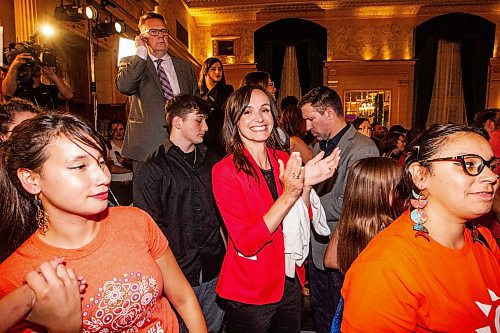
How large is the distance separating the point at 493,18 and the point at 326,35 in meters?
4.71

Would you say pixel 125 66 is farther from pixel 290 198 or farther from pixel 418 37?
pixel 418 37

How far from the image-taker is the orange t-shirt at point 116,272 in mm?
1132

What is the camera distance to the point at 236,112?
194 centimetres

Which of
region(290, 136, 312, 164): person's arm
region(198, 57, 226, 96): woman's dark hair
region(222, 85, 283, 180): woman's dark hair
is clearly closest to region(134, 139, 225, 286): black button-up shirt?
region(222, 85, 283, 180): woman's dark hair

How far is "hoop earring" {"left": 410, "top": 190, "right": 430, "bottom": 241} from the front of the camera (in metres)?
1.26

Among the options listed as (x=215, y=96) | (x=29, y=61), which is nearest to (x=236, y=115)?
(x=215, y=96)

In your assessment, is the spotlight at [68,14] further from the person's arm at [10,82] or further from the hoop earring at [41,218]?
the hoop earring at [41,218]

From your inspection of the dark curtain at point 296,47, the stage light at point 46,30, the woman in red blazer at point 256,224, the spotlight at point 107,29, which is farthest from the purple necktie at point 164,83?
the dark curtain at point 296,47

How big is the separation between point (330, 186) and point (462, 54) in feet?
36.9

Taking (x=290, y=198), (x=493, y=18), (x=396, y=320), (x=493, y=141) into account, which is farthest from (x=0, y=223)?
(x=493, y=18)

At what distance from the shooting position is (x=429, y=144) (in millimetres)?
1314

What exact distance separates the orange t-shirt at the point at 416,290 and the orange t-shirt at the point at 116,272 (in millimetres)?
628

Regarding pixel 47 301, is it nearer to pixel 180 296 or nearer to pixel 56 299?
pixel 56 299

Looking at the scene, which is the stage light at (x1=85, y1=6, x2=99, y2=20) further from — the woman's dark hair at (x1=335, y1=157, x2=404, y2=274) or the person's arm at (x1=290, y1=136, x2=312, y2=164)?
the woman's dark hair at (x1=335, y1=157, x2=404, y2=274)
